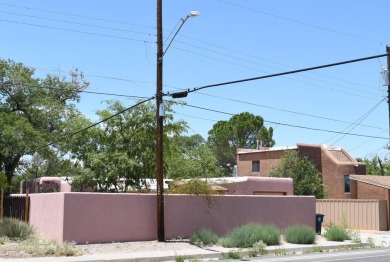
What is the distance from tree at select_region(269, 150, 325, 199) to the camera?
41094 millimetres

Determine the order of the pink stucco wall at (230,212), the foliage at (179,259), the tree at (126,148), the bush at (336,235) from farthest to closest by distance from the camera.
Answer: the tree at (126,148)
the bush at (336,235)
the pink stucco wall at (230,212)
the foliage at (179,259)

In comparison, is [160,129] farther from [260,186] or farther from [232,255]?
[260,186]

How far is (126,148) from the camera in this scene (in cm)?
2745

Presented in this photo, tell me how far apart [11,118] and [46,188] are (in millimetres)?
4749

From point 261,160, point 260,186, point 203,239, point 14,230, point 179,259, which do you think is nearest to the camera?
point 179,259

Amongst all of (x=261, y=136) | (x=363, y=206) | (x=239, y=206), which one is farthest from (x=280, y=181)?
(x=261, y=136)

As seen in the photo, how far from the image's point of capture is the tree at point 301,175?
135 ft

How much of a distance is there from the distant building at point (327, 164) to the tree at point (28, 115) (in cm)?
1989

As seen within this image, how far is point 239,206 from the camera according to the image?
81.5ft

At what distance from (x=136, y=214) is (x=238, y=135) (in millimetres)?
46844

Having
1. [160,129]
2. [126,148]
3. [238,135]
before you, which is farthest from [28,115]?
[238,135]

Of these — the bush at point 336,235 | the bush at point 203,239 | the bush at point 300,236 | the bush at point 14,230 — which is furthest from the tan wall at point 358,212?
the bush at point 14,230

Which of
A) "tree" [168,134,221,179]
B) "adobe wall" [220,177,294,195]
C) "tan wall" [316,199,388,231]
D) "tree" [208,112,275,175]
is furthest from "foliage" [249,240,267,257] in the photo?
"tree" [208,112,275,175]

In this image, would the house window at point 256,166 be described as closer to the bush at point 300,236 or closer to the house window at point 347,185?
the house window at point 347,185
